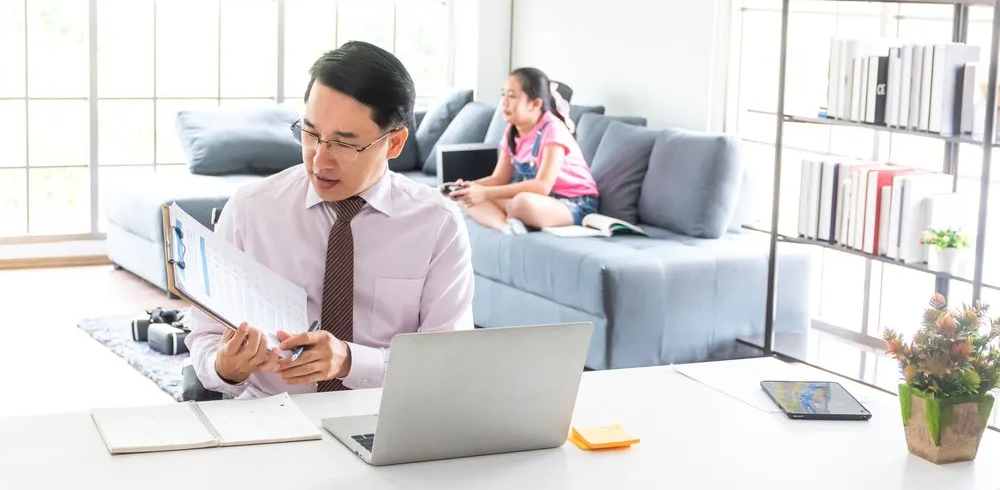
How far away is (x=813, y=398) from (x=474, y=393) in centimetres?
77

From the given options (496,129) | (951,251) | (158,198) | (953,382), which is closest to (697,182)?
(951,251)

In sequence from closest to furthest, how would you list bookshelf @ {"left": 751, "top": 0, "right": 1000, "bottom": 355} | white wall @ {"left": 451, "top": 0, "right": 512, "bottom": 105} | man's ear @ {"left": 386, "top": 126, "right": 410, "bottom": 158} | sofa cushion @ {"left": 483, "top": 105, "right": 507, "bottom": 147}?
man's ear @ {"left": 386, "top": 126, "right": 410, "bottom": 158}
bookshelf @ {"left": 751, "top": 0, "right": 1000, "bottom": 355}
sofa cushion @ {"left": 483, "top": 105, "right": 507, "bottom": 147}
white wall @ {"left": 451, "top": 0, "right": 512, "bottom": 105}

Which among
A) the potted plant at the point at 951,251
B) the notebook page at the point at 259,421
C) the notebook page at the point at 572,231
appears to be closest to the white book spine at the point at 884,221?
the potted plant at the point at 951,251

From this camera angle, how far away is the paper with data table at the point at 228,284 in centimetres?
214

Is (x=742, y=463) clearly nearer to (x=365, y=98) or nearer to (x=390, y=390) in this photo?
(x=390, y=390)

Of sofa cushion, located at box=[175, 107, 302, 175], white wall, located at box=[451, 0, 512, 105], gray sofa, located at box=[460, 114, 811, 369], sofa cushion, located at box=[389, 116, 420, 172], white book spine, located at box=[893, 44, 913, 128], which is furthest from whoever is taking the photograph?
white wall, located at box=[451, 0, 512, 105]

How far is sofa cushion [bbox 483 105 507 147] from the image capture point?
6.55 metres

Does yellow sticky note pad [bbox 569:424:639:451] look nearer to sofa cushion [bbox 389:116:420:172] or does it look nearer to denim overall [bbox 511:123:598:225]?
denim overall [bbox 511:123:598:225]

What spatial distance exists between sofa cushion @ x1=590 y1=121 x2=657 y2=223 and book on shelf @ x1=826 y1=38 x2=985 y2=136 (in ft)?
3.74

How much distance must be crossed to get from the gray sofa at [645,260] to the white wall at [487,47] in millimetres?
1474

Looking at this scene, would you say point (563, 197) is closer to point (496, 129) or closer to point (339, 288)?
point (496, 129)

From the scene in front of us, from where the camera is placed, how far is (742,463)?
2.07 metres

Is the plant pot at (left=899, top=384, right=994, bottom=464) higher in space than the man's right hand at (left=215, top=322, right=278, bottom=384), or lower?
lower

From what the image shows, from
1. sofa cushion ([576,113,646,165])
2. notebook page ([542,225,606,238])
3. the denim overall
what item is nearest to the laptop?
notebook page ([542,225,606,238])
